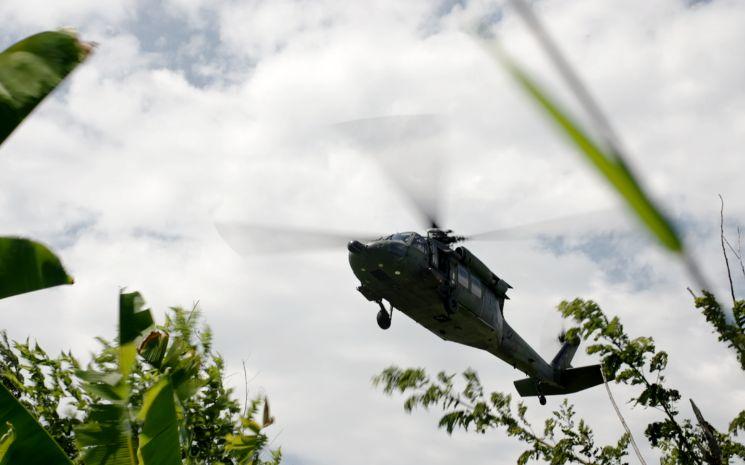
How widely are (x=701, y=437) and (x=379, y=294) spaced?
251 inches

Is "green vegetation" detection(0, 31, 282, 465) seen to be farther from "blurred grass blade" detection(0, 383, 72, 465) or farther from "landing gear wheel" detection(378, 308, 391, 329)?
"landing gear wheel" detection(378, 308, 391, 329)

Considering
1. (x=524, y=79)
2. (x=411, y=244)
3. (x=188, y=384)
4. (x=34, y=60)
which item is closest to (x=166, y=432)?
(x=188, y=384)

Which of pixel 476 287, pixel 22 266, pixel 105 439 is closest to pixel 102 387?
pixel 105 439

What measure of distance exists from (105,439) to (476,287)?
10209mm

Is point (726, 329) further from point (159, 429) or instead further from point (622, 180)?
point (159, 429)

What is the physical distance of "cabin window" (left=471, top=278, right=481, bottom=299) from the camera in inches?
578

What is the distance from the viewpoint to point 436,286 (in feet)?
44.1

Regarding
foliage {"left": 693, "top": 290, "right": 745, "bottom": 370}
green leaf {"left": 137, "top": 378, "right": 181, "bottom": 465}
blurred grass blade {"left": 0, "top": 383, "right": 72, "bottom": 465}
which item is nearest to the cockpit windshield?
green leaf {"left": 137, "top": 378, "right": 181, "bottom": 465}

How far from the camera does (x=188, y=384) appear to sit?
678 centimetres

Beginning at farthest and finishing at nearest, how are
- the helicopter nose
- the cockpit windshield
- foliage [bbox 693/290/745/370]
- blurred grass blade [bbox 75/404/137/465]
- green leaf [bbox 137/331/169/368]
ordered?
the cockpit windshield
the helicopter nose
green leaf [bbox 137/331/169/368]
blurred grass blade [bbox 75/404/137/465]
foliage [bbox 693/290/745/370]

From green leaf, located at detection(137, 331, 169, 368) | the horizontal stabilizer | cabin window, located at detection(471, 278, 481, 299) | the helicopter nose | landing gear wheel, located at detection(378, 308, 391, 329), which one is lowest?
green leaf, located at detection(137, 331, 169, 368)

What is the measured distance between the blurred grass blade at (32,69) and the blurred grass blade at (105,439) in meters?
2.74

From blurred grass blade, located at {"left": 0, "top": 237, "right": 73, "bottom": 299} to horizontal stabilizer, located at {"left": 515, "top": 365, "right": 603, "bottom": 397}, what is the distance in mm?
18065

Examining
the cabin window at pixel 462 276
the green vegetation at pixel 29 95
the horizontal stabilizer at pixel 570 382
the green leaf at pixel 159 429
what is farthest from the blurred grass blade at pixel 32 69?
the horizontal stabilizer at pixel 570 382
